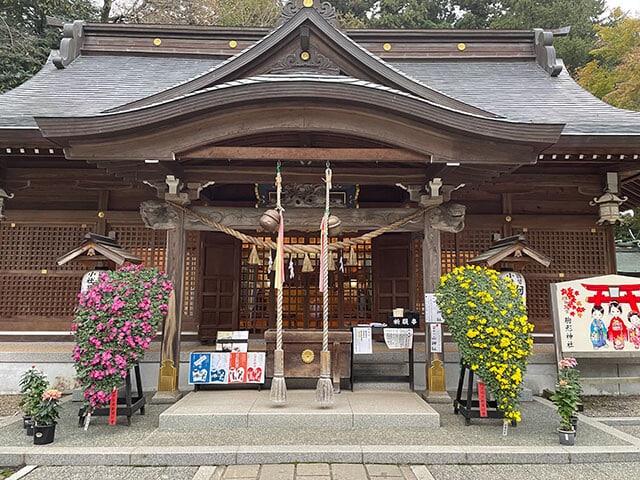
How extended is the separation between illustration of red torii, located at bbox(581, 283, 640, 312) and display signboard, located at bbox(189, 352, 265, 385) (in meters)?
5.48

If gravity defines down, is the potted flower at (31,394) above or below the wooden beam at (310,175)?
below

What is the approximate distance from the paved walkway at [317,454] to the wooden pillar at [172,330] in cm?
115

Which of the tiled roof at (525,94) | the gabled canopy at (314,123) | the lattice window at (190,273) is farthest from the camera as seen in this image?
the lattice window at (190,273)

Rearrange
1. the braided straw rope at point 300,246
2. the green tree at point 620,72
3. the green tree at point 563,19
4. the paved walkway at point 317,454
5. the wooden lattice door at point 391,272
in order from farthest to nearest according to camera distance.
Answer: the green tree at point 563,19 < the green tree at point 620,72 < the wooden lattice door at point 391,272 < the braided straw rope at point 300,246 < the paved walkway at point 317,454

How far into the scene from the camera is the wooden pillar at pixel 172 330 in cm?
609

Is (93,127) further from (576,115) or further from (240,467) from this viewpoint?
(576,115)

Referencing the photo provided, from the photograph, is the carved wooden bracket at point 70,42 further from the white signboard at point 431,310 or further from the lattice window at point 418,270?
the white signboard at point 431,310

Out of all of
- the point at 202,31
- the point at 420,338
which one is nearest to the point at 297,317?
the point at 420,338

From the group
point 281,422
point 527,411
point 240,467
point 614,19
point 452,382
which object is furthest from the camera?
point 614,19

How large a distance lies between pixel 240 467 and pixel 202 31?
954cm

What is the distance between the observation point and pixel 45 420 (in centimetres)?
450

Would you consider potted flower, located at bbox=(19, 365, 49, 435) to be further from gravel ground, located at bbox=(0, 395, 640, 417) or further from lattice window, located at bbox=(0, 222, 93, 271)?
lattice window, located at bbox=(0, 222, 93, 271)

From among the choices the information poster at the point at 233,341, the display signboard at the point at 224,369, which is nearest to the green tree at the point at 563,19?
the information poster at the point at 233,341

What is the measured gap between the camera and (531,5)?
72.1ft
